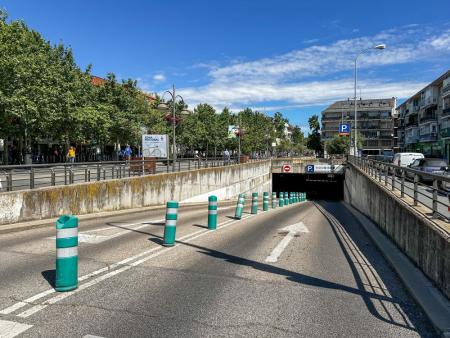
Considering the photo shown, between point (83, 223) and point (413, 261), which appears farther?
point (83, 223)

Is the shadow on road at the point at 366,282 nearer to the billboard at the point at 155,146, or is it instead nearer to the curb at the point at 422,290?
the curb at the point at 422,290

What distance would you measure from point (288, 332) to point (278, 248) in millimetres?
5110

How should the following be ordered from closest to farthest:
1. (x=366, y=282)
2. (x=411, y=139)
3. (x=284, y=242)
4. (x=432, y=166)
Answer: (x=366, y=282) < (x=284, y=242) < (x=432, y=166) < (x=411, y=139)

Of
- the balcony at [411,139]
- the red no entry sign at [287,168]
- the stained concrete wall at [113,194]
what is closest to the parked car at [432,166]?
the stained concrete wall at [113,194]

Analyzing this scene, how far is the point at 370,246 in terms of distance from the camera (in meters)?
10.5

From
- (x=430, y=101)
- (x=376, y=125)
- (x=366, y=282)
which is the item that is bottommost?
(x=366, y=282)

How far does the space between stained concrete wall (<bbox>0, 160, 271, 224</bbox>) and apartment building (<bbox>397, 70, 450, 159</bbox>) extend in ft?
143

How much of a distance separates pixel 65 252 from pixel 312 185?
222 feet

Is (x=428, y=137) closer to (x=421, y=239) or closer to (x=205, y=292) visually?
(x=421, y=239)

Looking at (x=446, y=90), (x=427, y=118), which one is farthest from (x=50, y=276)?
(x=427, y=118)

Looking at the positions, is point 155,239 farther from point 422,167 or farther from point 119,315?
point 422,167

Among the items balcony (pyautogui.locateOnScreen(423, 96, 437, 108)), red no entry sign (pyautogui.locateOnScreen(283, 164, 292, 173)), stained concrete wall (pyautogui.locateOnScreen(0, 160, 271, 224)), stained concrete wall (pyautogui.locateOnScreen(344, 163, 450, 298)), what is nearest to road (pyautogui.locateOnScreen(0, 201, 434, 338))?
stained concrete wall (pyautogui.locateOnScreen(344, 163, 450, 298))

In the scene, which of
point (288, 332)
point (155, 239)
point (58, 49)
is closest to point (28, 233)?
point (155, 239)

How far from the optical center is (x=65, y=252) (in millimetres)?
5816
